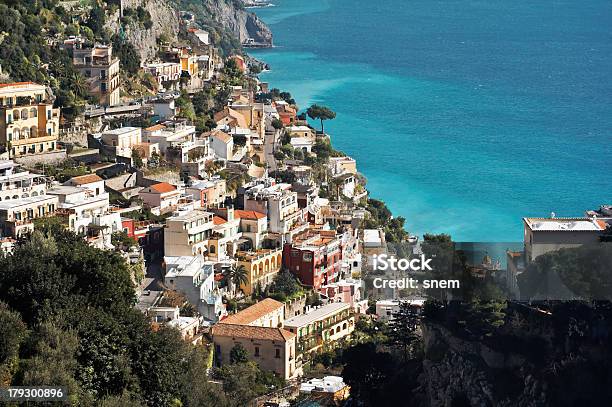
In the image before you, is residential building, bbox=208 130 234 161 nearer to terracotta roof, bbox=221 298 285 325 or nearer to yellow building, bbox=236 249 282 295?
yellow building, bbox=236 249 282 295

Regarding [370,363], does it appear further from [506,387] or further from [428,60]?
[428,60]

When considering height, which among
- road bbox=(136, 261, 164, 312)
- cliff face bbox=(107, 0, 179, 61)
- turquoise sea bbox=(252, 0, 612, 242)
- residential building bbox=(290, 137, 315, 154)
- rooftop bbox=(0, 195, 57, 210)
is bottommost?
turquoise sea bbox=(252, 0, 612, 242)

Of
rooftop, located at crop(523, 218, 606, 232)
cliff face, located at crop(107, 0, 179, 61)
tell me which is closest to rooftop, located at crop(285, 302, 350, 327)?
rooftop, located at crop(523, 218, 606, 232)

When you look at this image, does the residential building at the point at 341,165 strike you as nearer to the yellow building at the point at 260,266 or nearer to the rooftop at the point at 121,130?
the rooftop at the point at 121,130

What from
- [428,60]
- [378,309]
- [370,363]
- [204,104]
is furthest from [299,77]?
[370,363]

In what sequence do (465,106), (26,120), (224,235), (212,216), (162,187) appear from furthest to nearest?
1. (465,106)
2. (26,120)
3. (162,187)
4. (212,216)
5. (224,235)

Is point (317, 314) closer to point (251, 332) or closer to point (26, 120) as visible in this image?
point (251, 332)

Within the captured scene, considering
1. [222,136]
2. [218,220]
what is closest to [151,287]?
[218,220]

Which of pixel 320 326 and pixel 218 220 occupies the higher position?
pixel 218 220
